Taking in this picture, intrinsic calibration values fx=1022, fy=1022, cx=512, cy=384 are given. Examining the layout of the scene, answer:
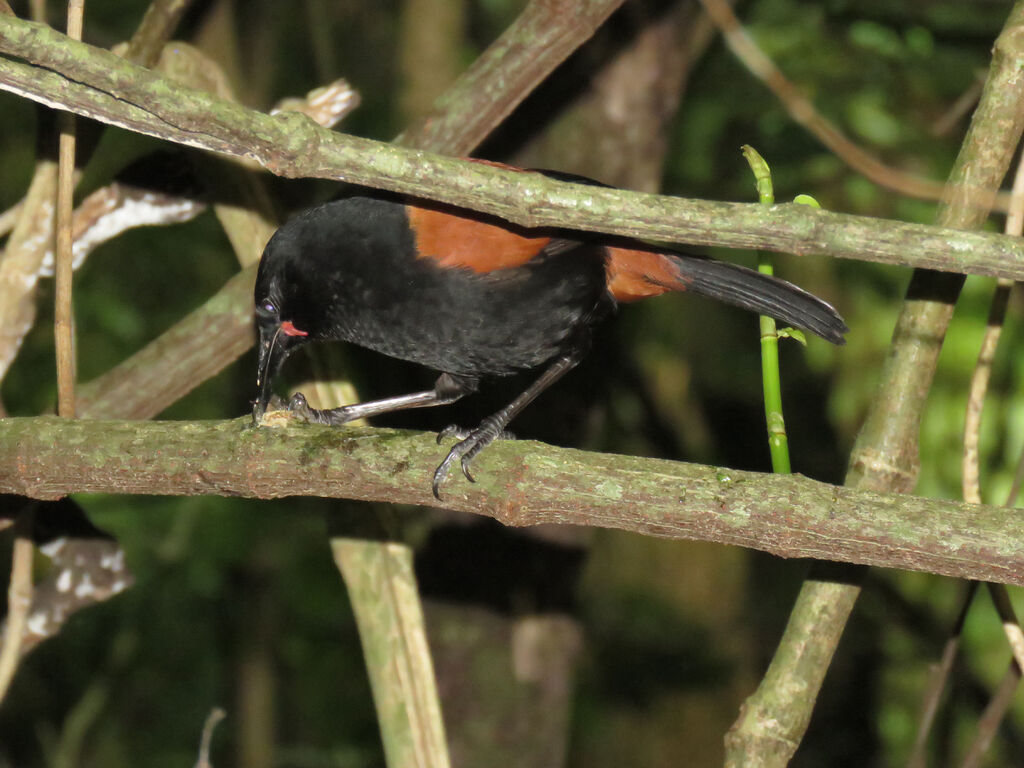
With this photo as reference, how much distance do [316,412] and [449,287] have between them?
0.51m

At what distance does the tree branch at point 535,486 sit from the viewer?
4.77ft

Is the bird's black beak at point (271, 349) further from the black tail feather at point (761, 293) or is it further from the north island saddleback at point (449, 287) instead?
the black tail feather at point (761, 293)

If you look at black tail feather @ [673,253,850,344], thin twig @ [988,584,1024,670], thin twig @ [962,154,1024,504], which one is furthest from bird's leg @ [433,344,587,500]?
thin twig @ [988,584,1024,670]

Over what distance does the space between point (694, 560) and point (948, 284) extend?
4.30m

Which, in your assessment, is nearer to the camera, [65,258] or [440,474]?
[440,474]

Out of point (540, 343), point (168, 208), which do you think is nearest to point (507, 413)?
point (540, 343)

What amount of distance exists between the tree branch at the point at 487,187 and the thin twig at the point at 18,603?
4.60 ft

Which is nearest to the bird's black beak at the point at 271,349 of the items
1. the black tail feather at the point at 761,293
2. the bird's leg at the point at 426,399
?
the bird's leg at the point at 426,399

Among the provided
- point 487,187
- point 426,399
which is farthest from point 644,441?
point 487,187

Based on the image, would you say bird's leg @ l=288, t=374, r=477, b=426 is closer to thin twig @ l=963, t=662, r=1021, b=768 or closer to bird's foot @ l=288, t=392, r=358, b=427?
bird's foot @ l=288, t=392, r=358, b=427

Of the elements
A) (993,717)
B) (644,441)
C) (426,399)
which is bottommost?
(993,717)

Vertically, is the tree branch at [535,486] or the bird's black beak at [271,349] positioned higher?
the bird's black beak at [271,349]

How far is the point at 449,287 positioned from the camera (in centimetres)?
233

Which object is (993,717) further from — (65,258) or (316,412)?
(65,258)
